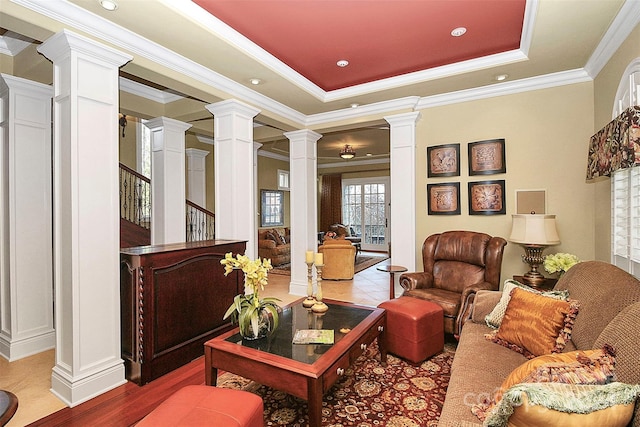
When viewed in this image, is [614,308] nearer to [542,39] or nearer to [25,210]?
→ [542,39]

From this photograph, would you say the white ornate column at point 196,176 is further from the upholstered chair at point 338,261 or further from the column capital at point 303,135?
the upholstered chair at point 338,261

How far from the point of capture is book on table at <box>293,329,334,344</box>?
2.06 metres

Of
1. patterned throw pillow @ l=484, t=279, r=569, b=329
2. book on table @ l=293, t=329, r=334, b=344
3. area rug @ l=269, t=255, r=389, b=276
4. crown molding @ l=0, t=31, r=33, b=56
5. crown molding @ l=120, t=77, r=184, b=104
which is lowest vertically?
area rug @ l=269, t=255, r=389, b=276

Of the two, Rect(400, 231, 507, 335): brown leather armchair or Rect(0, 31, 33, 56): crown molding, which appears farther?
Rect(400, 231, 507, 335): brown leather armchair

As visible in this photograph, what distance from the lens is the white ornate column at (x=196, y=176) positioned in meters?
7.07

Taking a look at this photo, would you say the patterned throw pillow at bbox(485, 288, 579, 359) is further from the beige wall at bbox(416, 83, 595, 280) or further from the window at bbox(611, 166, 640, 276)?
the beige wall at bbox(416, 83, 595, 280)

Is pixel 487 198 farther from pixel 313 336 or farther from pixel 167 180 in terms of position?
pixel 167 180

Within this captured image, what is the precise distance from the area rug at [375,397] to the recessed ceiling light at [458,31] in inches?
118

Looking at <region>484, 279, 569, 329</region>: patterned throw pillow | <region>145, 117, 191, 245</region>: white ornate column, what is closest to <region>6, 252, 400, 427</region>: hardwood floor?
<region>145, 117, 191, 245</region>: white ornate column

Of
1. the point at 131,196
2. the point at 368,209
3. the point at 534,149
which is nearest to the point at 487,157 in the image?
the point at 534,149

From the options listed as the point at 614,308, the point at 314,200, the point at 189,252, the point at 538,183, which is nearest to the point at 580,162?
the point at 538,183

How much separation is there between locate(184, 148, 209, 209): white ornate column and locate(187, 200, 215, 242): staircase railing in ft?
3.01

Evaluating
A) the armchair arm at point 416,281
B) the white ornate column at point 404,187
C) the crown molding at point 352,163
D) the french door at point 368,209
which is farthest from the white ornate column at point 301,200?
the french door at point 368,209

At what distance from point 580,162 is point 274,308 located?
368cm
